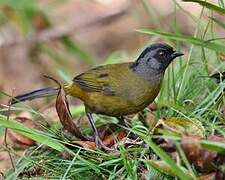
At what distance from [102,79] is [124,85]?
24 centimetres

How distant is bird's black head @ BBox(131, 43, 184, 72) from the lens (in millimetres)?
5352

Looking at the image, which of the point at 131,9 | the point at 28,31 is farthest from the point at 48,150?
the point at 131,9

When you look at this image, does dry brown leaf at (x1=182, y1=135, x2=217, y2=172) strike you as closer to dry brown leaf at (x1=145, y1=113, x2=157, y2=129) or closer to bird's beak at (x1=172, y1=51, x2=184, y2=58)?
dry brown leaf at (x1=145, y1=113, x2=157, y2=129)

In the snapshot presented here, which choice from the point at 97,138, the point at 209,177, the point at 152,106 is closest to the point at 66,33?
the point at 152,106

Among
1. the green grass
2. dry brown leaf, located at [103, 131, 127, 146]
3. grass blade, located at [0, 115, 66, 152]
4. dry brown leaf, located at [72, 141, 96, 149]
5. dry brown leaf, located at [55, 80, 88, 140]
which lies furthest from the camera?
dry brown leaf, located at [103, 131, 127, 146]

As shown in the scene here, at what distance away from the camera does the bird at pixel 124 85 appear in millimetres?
5215

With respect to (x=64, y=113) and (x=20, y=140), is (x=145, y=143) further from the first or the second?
(x=20, y=140)

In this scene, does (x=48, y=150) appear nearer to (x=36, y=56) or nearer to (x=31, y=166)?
(x=31, y=166)

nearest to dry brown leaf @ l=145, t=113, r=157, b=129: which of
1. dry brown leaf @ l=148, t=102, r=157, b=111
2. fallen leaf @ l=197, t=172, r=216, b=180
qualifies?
dry brown leaf @ l=148, t=102, r=157, b=111

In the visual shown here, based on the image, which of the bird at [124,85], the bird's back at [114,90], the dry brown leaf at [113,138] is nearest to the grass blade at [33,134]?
the dry brown leaf at [113,138]

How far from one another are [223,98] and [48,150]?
128 centimetres

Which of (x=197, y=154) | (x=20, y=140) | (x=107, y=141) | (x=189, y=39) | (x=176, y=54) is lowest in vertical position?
(x=20, y=140)

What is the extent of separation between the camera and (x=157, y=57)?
5.40 metres

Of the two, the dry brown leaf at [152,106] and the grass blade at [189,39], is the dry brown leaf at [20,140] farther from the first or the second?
the grass blade at [189,39]
